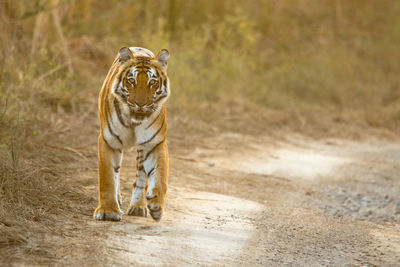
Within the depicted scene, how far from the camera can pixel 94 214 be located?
4.43 meters

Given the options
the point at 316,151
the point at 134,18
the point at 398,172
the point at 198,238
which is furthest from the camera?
the point at 134,18

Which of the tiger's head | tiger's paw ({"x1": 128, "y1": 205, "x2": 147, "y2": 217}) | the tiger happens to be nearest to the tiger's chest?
the tiger

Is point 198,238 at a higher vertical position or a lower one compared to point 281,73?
lower

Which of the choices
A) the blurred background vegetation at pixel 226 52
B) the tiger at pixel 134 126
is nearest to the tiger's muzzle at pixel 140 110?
the tiger at pixel 134 126

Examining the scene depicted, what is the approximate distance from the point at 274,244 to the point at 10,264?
6.16ft

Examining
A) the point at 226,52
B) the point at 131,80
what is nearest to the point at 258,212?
the point at 131,80

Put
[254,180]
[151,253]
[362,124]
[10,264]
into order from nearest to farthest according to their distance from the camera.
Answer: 1. [10,264]
2. [151,253]
3. [254,180]
4. [362,124]

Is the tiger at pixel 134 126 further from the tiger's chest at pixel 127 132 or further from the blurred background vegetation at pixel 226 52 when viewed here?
the blurred background vegetation at pixel 226 52

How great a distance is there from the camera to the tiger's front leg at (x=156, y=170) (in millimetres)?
4406

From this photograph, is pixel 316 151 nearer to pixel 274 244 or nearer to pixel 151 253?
pixel 274 244

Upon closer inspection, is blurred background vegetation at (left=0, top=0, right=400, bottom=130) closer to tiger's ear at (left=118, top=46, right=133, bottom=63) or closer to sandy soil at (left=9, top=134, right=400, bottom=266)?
sandy soil at (left=9, top=134, right=400, bottom=266)

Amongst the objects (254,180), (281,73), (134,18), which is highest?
(134,18)

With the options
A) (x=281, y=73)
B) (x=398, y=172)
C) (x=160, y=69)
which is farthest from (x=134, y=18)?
(x=160, y=69)

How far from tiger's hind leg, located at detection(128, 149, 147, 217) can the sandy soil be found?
10 cm
